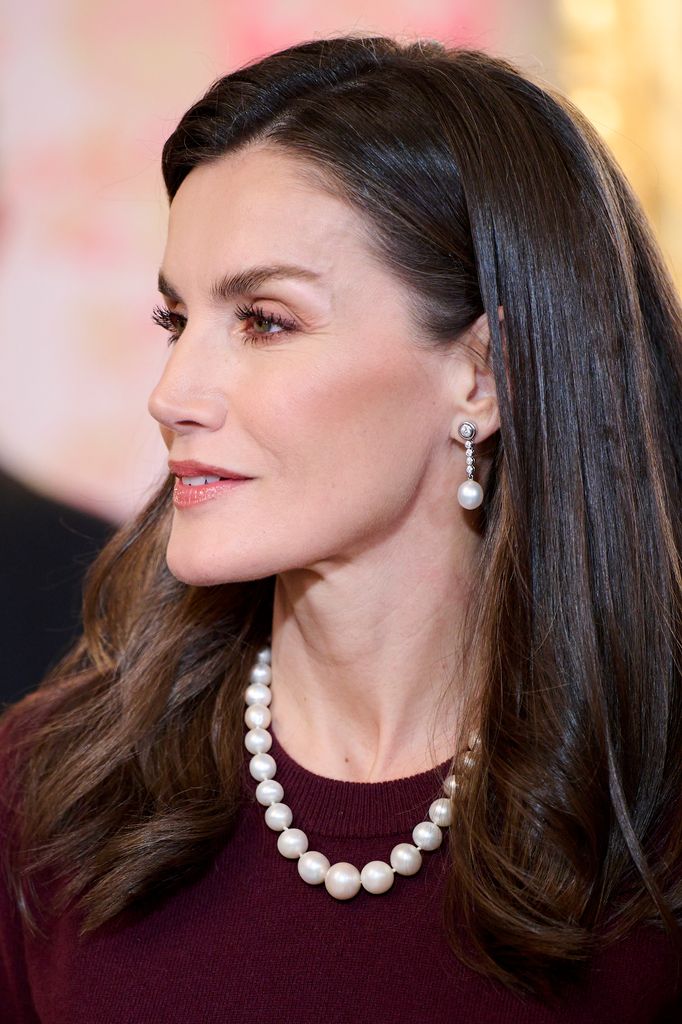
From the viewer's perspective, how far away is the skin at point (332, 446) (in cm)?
135

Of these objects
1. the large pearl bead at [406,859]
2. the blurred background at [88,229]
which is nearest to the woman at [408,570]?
the large pearl bead at [406,859]

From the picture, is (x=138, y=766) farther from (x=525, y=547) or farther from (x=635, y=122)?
(x=635, y=122)

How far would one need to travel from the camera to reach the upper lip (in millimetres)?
1359

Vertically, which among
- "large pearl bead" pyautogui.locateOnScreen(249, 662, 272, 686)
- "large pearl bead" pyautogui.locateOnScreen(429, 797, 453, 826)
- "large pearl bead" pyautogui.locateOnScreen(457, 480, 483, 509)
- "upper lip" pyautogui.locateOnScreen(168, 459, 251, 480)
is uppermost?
"upper lip" pyautogui.locateOnScreen(168, 459, 251, 480)

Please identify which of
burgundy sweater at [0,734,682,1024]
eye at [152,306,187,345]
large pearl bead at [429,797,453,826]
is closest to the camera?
burgundy sweater at [0,734,682,1024]

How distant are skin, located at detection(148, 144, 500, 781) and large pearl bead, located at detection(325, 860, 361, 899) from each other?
0.41 feet

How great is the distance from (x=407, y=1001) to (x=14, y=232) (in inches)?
51.3

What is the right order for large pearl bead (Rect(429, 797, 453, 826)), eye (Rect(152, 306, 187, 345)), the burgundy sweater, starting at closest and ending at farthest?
1. the burgundy sweater
2. large pearl bead (Rect(429, 797, 453, 826))
3. eye (Rect(152, 306, 187, 345))

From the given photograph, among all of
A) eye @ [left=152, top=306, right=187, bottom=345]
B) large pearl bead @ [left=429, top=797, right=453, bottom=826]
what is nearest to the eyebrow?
eye @ [left=152, top=306, right=187, bottom=345]

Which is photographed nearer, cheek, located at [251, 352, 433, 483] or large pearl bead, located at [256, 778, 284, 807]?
cheek, located at [251, 352, 433, 483]

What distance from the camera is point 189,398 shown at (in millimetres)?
1362

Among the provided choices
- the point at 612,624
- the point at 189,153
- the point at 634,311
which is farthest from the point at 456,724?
the point at 189,153

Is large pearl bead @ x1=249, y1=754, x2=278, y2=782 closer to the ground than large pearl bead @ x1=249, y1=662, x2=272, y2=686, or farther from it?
closer to the ground

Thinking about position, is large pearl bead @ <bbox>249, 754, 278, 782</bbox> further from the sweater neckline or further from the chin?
the chin
